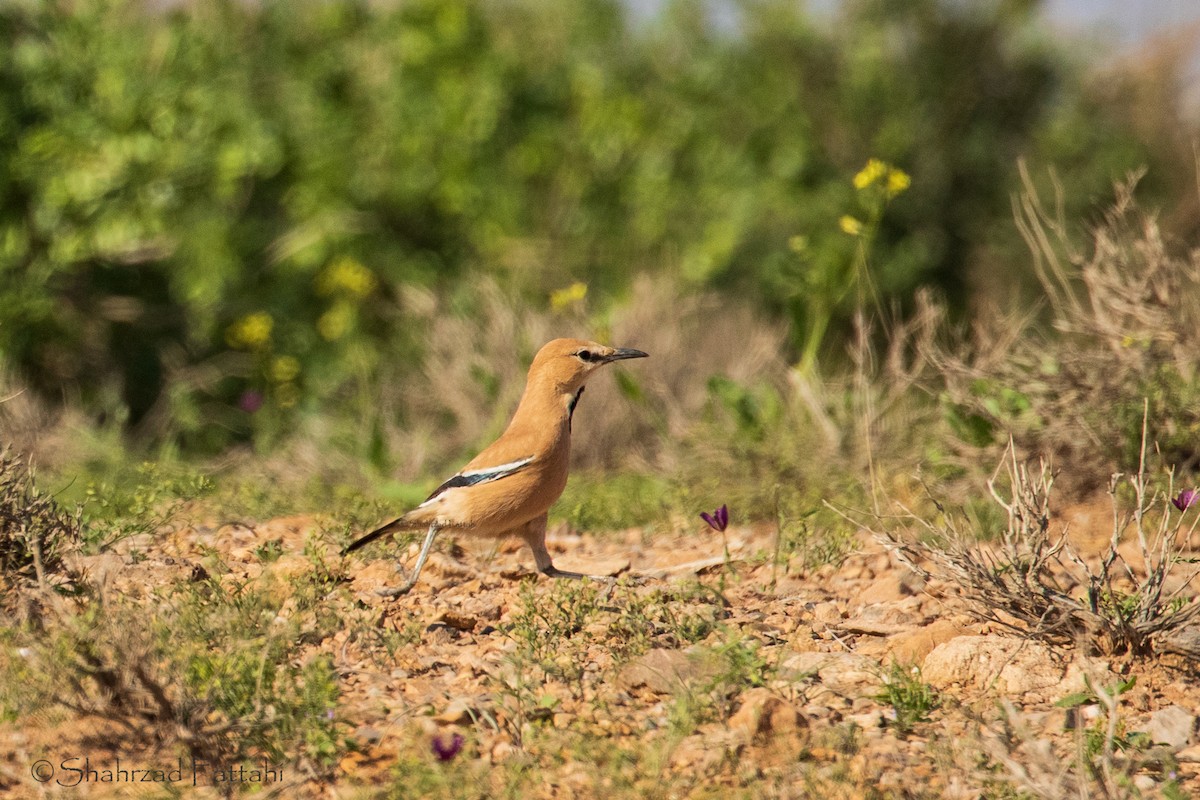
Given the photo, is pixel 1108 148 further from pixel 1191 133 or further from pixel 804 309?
pixel 804 309

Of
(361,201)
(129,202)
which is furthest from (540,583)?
(361,201)

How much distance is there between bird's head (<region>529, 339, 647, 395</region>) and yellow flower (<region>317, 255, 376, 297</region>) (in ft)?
16.1

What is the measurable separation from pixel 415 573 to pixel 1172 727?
256cm

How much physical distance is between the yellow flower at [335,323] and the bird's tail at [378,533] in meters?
5.35

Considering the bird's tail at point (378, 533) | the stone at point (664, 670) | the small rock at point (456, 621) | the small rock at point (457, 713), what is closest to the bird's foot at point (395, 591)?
the bird's tail at point (378, 533)

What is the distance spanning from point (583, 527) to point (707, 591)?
163 centimetres

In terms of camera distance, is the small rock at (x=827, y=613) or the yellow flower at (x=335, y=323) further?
the yellow flower at (x=335, y=323)

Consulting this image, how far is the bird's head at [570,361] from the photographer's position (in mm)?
5574

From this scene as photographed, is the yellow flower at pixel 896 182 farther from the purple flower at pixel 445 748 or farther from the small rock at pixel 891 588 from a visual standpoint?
the purple flower at pixel 445 748

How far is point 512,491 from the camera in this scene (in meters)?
5.12

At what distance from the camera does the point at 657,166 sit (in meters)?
11.9

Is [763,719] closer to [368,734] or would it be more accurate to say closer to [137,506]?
[368,734]

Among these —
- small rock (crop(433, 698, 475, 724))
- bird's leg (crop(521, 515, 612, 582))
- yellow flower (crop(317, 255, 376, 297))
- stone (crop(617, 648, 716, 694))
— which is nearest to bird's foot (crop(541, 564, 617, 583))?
bird's leg (crop(521, 515, 612, 582))

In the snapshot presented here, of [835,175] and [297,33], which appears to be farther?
[835,175]
